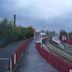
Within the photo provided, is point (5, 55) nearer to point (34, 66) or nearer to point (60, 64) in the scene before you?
point (34, 66)

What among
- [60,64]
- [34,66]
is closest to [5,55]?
[34,66]

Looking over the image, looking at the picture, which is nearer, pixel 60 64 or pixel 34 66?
pixel 60 64

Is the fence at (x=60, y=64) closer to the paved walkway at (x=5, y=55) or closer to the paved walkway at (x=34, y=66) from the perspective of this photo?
the paved walkway at (x=34, y=66)

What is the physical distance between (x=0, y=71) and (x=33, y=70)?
10.9ft

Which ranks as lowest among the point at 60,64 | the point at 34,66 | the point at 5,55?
the point at 5,55

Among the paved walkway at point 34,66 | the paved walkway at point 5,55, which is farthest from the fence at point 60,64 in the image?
the paved walkway at point 5,55

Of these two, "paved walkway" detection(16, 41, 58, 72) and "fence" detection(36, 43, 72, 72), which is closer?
"fence" detection(36, 43, 72, 72)

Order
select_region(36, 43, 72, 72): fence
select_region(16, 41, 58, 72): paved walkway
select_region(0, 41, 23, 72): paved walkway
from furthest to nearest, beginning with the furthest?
select_region(0, 41, 23, 72): paved walkway, select_region(16, 41, 58, 72): paved walkway, select_region(36, 43, 72, 72): fence

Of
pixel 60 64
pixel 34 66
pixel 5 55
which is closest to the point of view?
pixel 60 64

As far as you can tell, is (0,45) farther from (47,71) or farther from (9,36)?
(47,71)

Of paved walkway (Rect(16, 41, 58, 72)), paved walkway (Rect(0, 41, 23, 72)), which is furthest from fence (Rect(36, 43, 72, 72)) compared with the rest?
paved walkway (Rect(0, 41, 23, 72))

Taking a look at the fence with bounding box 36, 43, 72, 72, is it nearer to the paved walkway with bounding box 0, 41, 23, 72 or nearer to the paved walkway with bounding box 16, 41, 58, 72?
the paved walkway with bounding box 16, 41, 58, 72

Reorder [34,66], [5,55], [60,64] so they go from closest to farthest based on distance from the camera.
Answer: [60,64], [34,66], [5,55]

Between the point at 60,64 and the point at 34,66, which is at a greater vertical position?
the point at 60,64
